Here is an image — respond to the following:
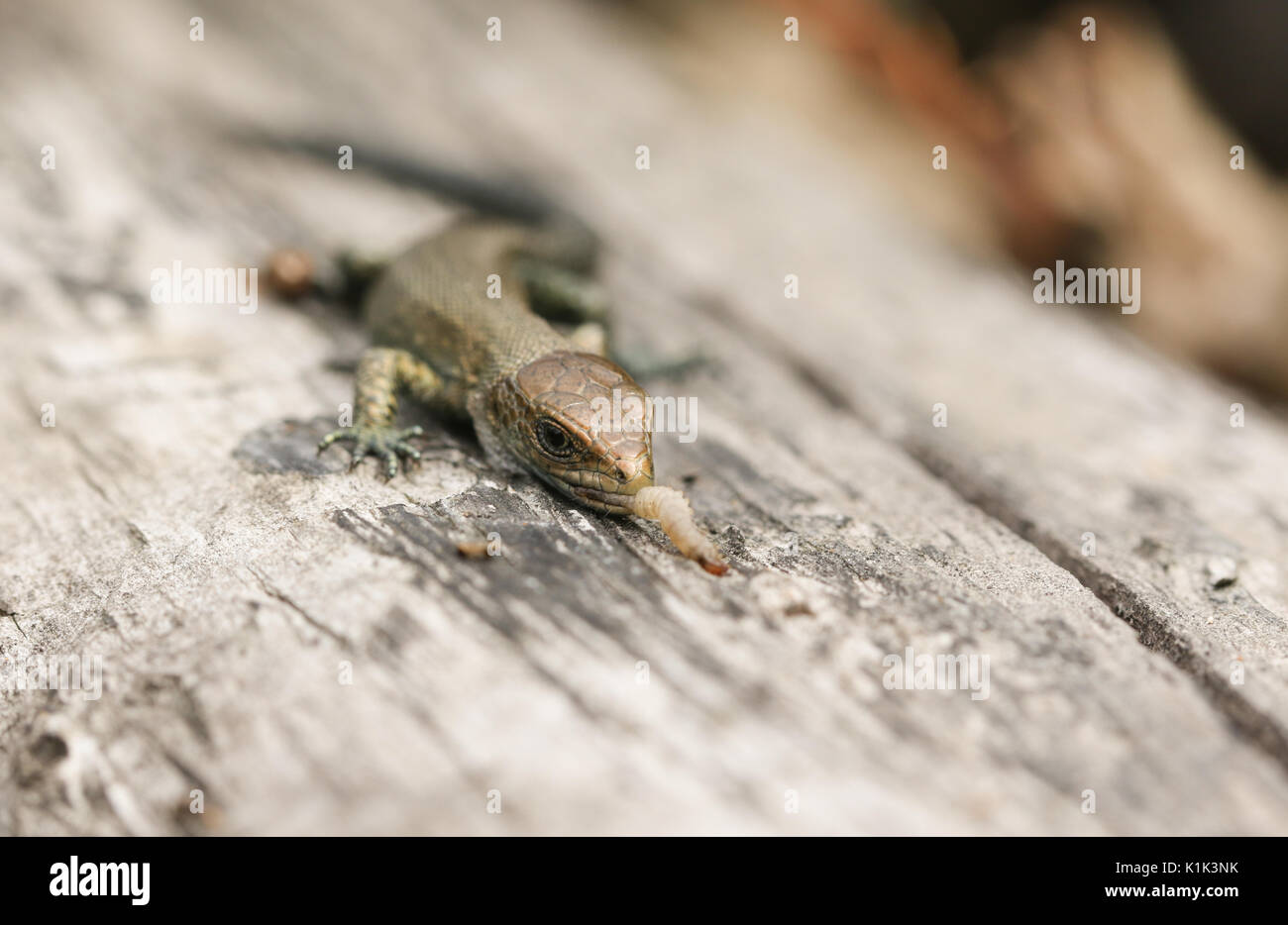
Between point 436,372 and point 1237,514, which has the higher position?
point 436,372

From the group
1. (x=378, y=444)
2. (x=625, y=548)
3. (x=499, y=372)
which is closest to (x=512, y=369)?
(x=499, y=372)

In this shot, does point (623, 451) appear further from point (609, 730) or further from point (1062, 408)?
point (1062, 408)

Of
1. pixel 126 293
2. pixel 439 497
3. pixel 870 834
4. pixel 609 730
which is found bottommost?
pixel 870 834

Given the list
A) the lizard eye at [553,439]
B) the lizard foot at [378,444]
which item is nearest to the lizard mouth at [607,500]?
the lizard eye at [553,439]

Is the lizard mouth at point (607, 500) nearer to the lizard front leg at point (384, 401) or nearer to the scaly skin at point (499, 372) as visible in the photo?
the scaly skin at point (499, 372)

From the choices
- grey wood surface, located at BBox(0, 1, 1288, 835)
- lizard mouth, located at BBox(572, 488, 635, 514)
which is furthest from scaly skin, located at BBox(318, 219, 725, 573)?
grey wood surface, located at BBox(0, 1, 1288, 835)

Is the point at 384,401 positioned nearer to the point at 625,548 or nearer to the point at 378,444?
the point at 378,444

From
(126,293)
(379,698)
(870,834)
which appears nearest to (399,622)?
(379,698)
